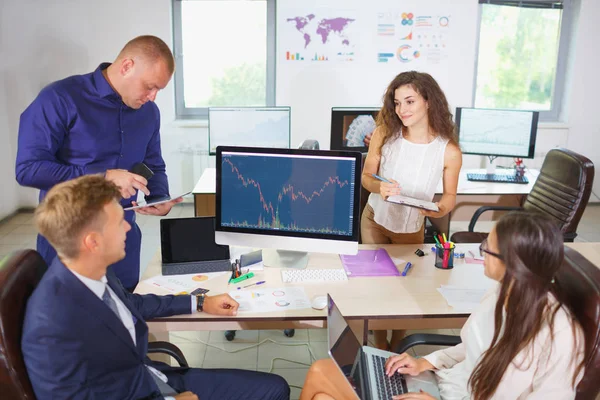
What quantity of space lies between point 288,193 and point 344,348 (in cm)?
82

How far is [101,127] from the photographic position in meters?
2.24

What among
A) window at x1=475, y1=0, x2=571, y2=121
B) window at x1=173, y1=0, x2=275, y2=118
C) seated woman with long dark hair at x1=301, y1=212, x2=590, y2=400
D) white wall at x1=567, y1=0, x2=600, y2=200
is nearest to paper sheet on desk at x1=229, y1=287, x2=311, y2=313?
seated woman with long dark hair at x1=301, y1=212, x2=590, y2=400

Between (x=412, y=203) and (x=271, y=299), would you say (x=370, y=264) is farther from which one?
(x=271, y=299)

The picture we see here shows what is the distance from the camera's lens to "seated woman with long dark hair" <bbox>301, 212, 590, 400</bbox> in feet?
4.59

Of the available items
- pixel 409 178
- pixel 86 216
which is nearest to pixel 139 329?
pixel 86 216

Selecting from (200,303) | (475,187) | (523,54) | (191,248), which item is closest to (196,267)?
(191,248)

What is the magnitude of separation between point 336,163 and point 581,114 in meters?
4.72

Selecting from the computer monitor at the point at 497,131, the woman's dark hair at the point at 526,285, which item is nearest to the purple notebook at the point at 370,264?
Result: the woman's dark hair at the point at 526,285

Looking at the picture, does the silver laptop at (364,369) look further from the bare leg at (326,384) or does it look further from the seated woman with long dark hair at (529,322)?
the seated woman with long dark hair at (529,322)

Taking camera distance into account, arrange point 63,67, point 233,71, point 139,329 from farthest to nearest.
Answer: point 233,71 → point 63,67 → point 139,329

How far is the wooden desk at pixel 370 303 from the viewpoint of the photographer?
1940 mm

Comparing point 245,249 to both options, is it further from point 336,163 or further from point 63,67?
point 63,67

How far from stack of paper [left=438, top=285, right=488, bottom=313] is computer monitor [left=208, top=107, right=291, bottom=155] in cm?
231

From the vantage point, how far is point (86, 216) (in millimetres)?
1440
